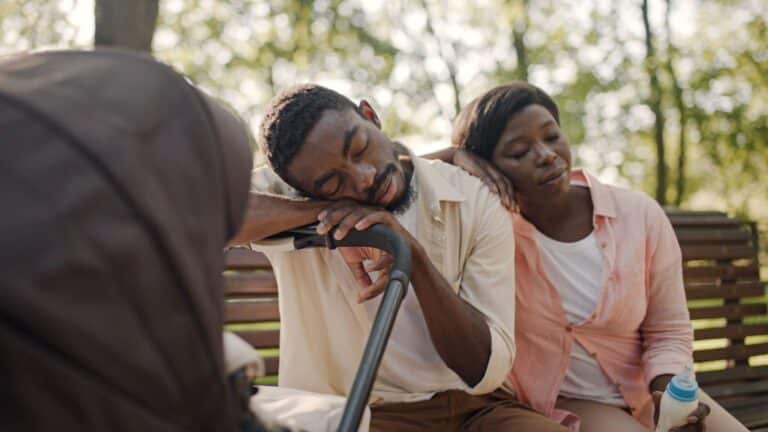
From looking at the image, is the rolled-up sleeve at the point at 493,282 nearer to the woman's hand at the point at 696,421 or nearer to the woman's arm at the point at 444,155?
the woman's arm at the point at 444,155

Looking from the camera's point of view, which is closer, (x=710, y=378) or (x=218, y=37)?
(x=710, y=378)

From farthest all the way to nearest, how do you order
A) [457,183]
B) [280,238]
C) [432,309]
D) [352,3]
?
1. [352,3]
2. [457,183]
3. [280,238]
4. [432,309]

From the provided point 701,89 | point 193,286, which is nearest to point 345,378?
point 193,286

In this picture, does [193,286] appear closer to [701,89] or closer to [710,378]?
[710,378]

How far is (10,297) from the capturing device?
88cm

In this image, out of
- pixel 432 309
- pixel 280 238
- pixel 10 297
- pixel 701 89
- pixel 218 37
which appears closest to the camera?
pixel 10 297

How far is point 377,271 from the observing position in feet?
7.79

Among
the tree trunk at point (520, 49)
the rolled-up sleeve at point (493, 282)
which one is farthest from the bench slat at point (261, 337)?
the tree trunk at point (520, 49)

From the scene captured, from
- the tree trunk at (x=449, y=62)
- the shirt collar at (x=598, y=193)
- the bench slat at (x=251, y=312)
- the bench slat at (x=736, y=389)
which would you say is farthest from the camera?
A: the tree trunk at (x=449, y=62)

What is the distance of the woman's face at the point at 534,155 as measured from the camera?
2.85m

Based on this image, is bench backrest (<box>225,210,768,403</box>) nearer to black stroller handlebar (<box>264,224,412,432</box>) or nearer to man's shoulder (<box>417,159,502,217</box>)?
man's shoulder (<box>417,159,502,217</box>)

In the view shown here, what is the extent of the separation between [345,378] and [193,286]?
157cm

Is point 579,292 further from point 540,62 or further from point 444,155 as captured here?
point 540,62

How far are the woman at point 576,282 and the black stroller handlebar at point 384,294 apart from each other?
0.80 metres
